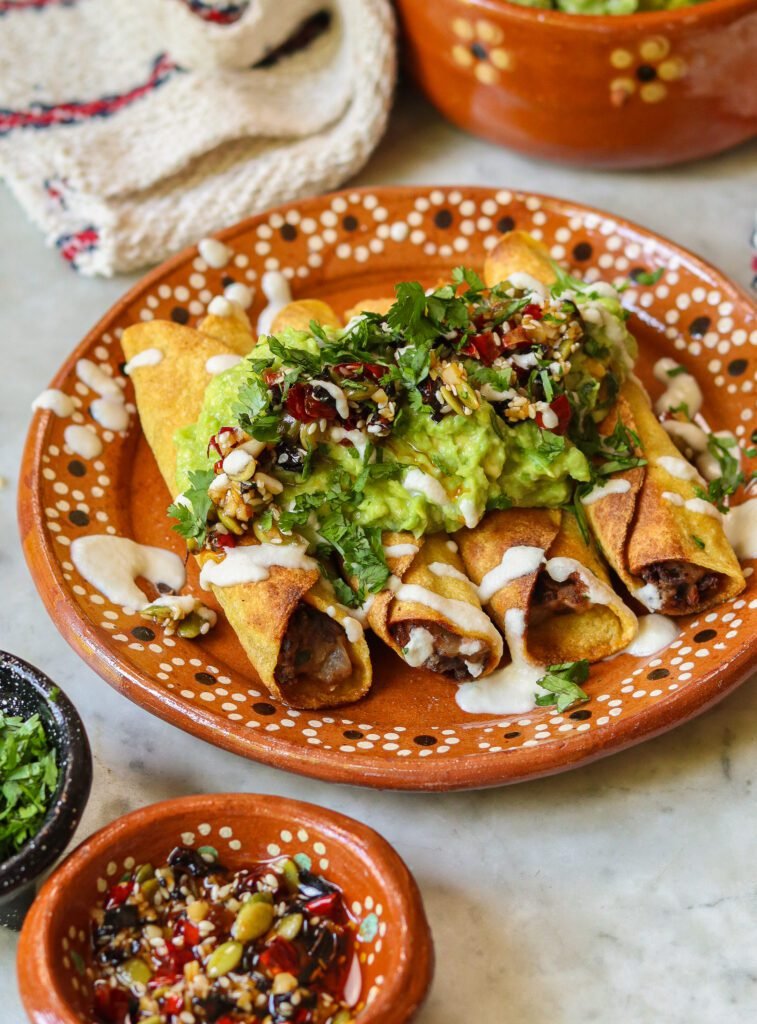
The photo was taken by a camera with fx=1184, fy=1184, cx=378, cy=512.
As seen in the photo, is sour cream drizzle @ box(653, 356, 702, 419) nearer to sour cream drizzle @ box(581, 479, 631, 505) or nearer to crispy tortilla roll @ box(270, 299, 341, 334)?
sour cream drizzle @ box(581, 479, 631, 505)

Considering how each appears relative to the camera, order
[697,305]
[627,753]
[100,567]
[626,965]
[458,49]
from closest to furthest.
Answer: [626,965] < [627,753] < [100,567] < [697,305] < [458,49]

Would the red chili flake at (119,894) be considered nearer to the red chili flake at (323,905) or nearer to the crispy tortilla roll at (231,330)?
the red chili flake at (323,905)

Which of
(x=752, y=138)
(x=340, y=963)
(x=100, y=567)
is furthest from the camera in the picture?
(x=752, y=138)

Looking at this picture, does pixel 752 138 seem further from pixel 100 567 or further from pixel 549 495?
pixel 100 567

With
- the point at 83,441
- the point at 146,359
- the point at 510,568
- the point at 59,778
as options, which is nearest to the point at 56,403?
the point at 83,441

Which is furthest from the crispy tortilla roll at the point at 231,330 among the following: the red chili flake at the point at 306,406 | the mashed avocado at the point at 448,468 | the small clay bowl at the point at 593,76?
the small clay bowl at the point at 593,76

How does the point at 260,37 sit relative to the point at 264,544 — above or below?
above

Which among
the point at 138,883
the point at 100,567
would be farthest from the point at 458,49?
the point at 138,883
